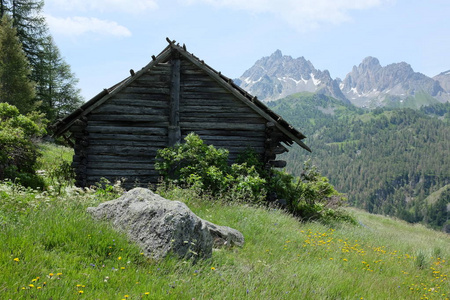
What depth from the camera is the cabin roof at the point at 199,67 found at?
12.0 metres

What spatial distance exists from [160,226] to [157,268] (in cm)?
67

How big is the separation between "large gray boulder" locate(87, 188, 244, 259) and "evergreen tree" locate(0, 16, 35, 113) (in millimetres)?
25139

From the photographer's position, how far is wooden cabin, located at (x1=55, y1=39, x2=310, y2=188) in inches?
483

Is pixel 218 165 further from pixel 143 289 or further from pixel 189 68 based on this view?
pixel 143 289

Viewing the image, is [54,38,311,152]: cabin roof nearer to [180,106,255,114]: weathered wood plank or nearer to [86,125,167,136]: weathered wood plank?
[180,106,255,114]: weathered wood plank

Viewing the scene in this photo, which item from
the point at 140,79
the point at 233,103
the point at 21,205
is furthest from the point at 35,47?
the point at 21,205

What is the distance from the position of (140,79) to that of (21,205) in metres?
8.28

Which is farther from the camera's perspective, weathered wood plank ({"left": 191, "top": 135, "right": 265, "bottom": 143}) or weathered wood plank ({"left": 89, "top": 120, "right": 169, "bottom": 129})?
weathered wood plank ({"left": 191, "top": 135, "right": 265, "bottom": 143})

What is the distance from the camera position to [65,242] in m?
3.82

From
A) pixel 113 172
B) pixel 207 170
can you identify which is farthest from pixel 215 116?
pixel 113 172

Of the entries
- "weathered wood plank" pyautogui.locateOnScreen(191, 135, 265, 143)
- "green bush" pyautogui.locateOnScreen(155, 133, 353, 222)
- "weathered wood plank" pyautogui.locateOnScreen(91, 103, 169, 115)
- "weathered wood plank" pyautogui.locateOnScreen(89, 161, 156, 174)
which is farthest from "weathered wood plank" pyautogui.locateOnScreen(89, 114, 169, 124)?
"weathered wood plank" pyautogui.locateOnScreen(191, 135, 265, 143)

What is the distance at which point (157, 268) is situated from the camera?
3803mm

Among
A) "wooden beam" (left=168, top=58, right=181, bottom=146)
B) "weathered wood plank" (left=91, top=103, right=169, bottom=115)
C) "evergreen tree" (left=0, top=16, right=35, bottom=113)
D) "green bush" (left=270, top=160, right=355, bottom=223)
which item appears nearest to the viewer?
"weathered wood plank" (left=91, top=103, right=169, bottom=115)

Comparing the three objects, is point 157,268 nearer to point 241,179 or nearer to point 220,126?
point 241,179
